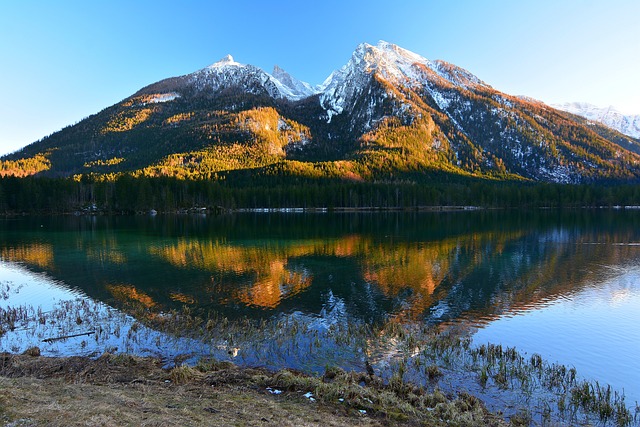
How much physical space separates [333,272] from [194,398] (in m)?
29.3

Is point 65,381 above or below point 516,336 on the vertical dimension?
above

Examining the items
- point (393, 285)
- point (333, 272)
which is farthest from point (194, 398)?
point (333, 272)

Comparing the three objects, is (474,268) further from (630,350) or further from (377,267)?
(630,350)

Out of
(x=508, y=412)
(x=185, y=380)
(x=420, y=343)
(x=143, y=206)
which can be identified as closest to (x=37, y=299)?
(x=185, y=380)

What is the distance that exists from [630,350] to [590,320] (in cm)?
526

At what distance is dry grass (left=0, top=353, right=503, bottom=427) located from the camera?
10492 mm

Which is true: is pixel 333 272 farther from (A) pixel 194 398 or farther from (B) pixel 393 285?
(A) pixel 194 398

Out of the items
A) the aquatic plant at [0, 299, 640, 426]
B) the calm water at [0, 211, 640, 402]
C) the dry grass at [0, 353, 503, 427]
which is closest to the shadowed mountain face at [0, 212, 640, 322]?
the calm water at [0, 211, 640, 402]

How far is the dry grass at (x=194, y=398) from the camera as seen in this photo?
34.4 ft

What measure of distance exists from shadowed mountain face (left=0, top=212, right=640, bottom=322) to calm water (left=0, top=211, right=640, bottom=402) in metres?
0.16

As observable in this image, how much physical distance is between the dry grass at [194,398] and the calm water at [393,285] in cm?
833

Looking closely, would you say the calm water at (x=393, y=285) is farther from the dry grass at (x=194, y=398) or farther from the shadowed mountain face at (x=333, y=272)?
the dry grass at (x=194, y=398)

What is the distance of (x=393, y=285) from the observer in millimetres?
35250

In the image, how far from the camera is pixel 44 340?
20.6 m
